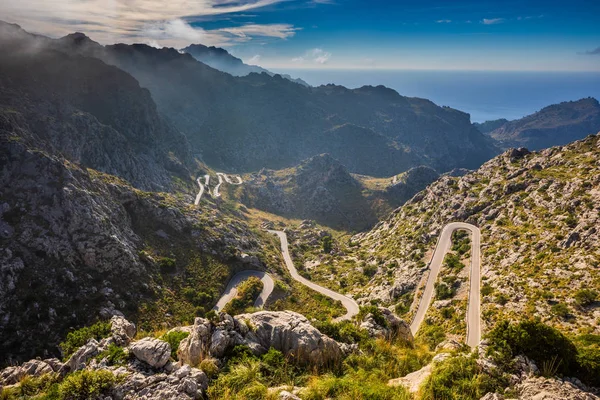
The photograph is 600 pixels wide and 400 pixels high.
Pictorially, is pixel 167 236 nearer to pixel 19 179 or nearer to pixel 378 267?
pixel 19 179

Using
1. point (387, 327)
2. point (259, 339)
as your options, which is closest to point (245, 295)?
point (387, 327)

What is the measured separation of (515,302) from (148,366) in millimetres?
60297

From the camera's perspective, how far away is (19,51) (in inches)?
5699

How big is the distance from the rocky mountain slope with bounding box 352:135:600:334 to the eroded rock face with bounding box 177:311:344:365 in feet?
146

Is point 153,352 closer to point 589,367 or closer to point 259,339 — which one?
point 259,339

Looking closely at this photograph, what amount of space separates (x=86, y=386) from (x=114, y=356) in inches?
144

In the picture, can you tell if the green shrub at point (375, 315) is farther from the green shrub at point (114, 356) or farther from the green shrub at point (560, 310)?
the green shrub at point (560, 310)

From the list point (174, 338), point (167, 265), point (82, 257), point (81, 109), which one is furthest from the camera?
point (81, 109)

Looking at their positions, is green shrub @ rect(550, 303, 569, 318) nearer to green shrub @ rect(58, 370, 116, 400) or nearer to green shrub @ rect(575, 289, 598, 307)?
green shrub @ rect(575, 289, 598, 307)

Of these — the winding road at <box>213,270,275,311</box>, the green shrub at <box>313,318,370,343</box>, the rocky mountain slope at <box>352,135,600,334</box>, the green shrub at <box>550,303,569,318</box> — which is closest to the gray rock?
the green shrub at <box>313,318,370,343</box>

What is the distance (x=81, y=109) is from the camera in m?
160

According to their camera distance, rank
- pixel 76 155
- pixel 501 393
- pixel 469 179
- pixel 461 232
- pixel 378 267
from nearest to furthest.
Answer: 1. pixel 501 393
2. pixel 461 232
3. pixel 378 267
4. pixel 469 179
5. pixel 76 155

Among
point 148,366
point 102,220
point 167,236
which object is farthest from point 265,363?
point 167,236

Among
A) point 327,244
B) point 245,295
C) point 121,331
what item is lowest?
point 327,244
